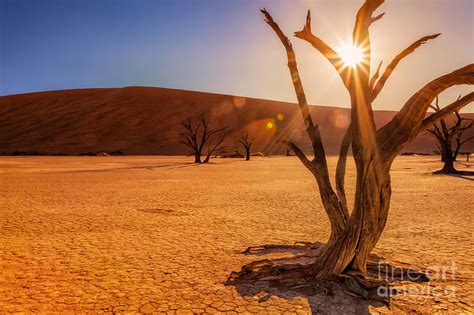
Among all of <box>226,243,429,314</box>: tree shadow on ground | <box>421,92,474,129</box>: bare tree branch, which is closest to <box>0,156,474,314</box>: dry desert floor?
<box>226,243,429,314</box>: tree shadow on ground

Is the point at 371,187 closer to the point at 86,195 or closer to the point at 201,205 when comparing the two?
the point at 201,205

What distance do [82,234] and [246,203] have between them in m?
5.34

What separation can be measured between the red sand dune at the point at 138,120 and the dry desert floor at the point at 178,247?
4949cm

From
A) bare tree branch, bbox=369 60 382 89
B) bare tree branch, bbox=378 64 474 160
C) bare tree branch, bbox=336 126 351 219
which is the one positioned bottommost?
bare tree branch, bbox=336 126 351 219

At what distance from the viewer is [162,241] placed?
7.07 metres

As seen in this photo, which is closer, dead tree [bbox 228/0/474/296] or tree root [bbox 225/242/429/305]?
dead tree [bbox 228/0/474/296]

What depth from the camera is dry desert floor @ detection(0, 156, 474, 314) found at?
4.36m

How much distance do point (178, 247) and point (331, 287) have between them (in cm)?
295

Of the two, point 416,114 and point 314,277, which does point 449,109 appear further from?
point 314,277

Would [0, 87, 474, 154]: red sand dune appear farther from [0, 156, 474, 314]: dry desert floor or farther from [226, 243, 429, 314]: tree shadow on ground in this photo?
[226, 243, 429, 314]: tree shadow on ground

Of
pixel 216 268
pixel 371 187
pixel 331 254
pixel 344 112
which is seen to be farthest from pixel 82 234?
pixel 344 112

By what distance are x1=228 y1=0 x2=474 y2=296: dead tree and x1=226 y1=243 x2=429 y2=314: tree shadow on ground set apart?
4cm

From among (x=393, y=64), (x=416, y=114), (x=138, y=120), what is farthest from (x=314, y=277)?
(x=138, y=120)

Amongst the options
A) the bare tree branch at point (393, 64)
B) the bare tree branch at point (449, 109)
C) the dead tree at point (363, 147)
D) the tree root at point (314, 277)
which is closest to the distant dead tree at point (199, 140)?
the tree root at point (314, 277)
